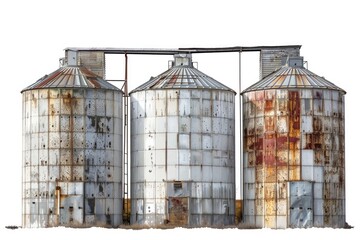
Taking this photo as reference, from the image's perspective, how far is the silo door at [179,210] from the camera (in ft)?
292

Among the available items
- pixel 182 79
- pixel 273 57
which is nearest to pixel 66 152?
pixel 182 79

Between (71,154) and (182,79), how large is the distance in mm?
10696

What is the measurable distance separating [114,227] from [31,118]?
34.7 feet

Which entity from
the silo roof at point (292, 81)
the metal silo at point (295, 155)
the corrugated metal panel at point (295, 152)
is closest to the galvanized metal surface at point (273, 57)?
the silo roof at point (292, 81)

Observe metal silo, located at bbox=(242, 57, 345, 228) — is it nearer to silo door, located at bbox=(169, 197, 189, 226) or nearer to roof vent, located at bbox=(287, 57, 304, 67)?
roof vent, located at bbox=(287, 57, 304, 67)

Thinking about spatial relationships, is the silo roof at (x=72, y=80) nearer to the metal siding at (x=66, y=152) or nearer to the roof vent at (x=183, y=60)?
the metal siding at (x=66, y=152)

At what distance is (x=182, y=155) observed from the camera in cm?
9006

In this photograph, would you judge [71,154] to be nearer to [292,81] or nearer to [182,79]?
[182,79]

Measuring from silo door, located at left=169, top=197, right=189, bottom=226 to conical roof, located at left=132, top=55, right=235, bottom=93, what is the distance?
877 cm

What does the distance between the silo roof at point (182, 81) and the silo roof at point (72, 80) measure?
3043 mm

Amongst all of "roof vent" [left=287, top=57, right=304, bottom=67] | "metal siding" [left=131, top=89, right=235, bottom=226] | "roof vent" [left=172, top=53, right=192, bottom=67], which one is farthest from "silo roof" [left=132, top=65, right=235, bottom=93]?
"roof vent" [left=287, top=57, right=304, bottom=67]

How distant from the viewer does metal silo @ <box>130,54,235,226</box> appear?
8969 centimetres

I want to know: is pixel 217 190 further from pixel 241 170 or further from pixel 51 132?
pixel 51 132

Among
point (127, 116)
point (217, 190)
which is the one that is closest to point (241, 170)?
point (217, 190)
